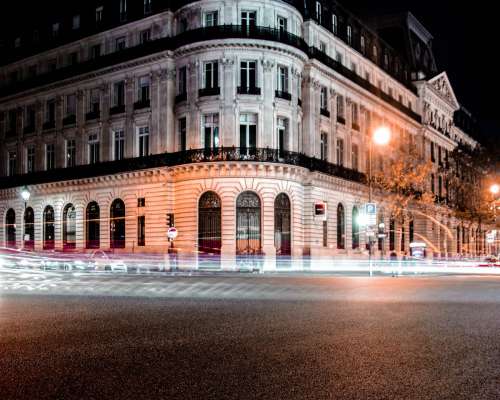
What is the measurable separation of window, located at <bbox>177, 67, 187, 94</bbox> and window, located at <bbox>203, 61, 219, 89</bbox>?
1896 millimetres

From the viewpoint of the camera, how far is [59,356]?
812 centimetres

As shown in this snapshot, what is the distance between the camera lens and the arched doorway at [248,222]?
42156 mm

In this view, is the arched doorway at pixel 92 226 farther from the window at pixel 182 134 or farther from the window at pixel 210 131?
the window at pixel 210 131

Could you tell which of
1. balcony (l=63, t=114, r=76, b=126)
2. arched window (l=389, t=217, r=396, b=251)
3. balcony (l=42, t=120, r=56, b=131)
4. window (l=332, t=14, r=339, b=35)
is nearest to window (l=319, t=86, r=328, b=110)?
window (l=332, t=14, r=339, b=35)

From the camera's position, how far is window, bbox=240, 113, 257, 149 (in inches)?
1702

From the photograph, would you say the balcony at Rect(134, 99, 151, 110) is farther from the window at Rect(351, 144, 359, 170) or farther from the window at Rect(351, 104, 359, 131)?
the window at Rect(351, 144, 359, 170)

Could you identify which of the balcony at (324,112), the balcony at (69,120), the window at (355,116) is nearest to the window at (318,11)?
the balcony at (324,112)

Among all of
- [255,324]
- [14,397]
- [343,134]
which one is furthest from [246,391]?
[343,134]

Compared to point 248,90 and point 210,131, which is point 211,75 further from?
point 210,131

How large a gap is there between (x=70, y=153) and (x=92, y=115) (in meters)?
3.79

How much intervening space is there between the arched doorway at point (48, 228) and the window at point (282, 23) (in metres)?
22.6

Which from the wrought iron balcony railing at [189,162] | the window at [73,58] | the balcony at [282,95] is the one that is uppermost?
the window at [73,58]

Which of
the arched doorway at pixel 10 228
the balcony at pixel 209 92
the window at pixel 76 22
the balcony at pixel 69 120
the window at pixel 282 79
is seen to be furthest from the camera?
the arched doorway at pixel 10 228

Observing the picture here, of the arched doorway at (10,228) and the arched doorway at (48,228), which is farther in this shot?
the arched doorway at (10,228)
